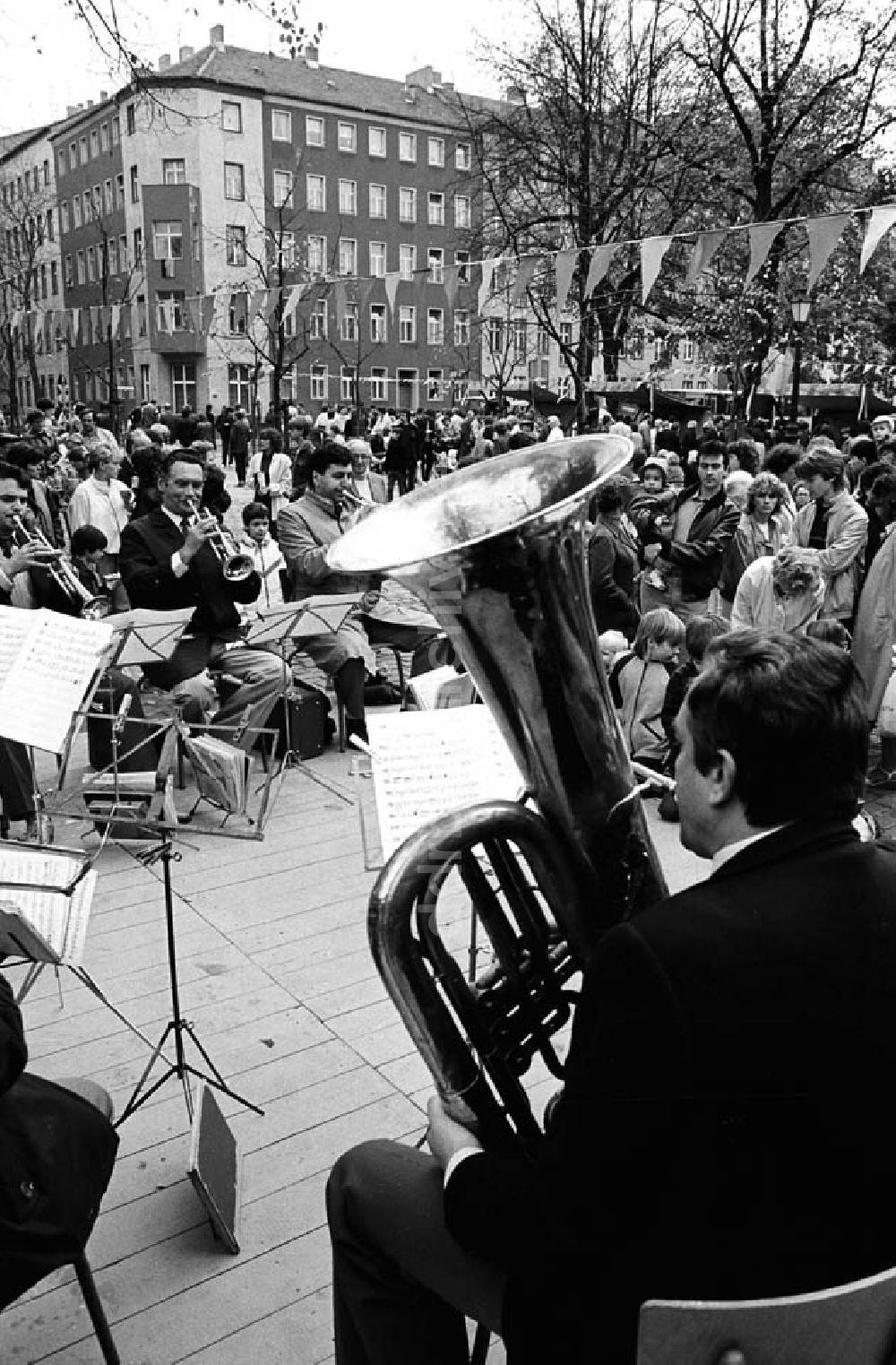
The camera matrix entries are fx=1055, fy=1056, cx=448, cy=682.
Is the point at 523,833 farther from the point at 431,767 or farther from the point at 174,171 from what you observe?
the point at 174,171

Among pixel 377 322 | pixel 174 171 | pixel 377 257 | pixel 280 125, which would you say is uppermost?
pixel 280 125

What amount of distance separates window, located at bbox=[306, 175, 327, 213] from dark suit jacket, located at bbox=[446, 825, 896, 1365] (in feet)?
156

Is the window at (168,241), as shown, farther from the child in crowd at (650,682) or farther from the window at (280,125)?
the child in crowd at (650,682)

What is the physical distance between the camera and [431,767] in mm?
2586

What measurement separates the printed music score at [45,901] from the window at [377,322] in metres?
45.8

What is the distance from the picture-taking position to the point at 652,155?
1859 cm

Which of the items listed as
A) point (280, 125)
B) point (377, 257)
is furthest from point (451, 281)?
point (377, 257)

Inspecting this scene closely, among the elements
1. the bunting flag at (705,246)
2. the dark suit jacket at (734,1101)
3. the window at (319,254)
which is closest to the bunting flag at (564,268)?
the bunting flag at (705,246)

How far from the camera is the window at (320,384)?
149 ft

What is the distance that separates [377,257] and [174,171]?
9384 millimetres

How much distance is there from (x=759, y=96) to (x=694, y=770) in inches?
766

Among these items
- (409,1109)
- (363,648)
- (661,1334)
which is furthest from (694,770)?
(363,648)

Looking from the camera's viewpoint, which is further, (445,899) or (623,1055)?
(445,899)

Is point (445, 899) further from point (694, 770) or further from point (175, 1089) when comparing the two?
point (694, 770)
